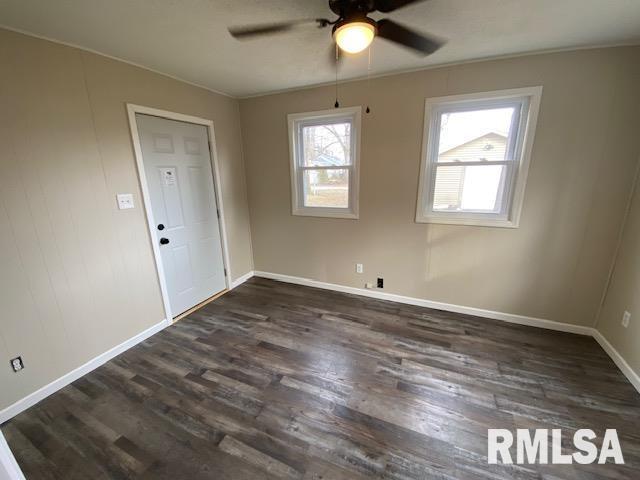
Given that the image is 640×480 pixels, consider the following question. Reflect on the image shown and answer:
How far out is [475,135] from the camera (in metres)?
2.42

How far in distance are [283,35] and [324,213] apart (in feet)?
6.06

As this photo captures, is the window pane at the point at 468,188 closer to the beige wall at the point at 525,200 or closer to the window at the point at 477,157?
the window at the point at 477,157

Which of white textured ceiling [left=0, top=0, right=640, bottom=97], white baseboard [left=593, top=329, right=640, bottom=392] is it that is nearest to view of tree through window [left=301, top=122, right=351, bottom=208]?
white textured ceiling [left=0, top=0, right=640, bottom=97]

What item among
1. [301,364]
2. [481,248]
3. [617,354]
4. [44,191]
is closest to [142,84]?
[44,191]

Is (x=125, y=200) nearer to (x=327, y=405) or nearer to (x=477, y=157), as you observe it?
(x=327, y=405)

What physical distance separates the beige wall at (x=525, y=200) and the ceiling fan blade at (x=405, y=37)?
106 cm

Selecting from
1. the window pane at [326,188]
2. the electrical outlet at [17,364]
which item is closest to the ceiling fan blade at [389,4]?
the window pane at [326,188]

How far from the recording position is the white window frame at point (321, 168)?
9.23 ft

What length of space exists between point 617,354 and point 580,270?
2.31 ft

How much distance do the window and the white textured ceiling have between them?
0.39 metres

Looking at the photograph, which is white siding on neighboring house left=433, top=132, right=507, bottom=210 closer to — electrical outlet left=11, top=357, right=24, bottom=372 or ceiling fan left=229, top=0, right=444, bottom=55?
ceiling fan left=229, top=0, right=444, bottom=55

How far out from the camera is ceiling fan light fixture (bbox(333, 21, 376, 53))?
1207 mm

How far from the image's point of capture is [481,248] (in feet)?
8.41

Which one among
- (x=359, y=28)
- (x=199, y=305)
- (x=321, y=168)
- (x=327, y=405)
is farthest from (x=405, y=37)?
(x=199, y=305)
